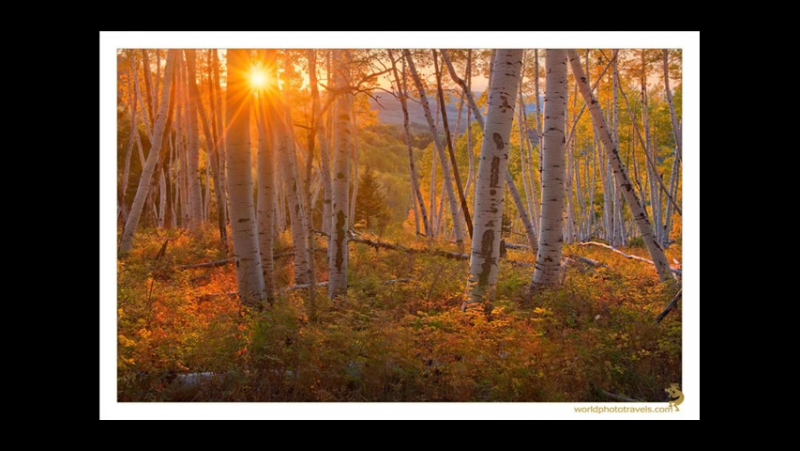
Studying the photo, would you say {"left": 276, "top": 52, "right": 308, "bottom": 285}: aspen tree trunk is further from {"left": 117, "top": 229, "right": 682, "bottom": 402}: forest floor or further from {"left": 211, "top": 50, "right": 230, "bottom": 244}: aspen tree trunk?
{"left": 211, "top": 50, "right": 230, "bottom": 244}: aspen tree trunk

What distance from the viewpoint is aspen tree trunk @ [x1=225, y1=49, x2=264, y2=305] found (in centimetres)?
518

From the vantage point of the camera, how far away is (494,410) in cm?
390

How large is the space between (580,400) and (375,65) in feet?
17.4

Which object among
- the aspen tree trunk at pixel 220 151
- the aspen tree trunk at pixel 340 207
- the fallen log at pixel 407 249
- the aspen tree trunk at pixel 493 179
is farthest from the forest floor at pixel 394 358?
the aspen tree trunk at pixel 220 151

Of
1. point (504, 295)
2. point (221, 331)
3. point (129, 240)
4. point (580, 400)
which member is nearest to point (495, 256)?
point (504, 295)

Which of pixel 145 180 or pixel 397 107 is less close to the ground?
pixel 397 107

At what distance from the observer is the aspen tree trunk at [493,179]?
496cm

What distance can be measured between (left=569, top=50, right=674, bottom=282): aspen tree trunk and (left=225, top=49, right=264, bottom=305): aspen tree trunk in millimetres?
3838

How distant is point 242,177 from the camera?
5.18 metres

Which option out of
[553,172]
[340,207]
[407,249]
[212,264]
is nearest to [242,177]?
[340,207]

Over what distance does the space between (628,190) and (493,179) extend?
1.92 metres

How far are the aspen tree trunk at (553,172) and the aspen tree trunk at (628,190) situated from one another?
0.31 m

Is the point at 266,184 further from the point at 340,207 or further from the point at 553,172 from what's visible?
the point at 553,172

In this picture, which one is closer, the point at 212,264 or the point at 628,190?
the point at 628,190
